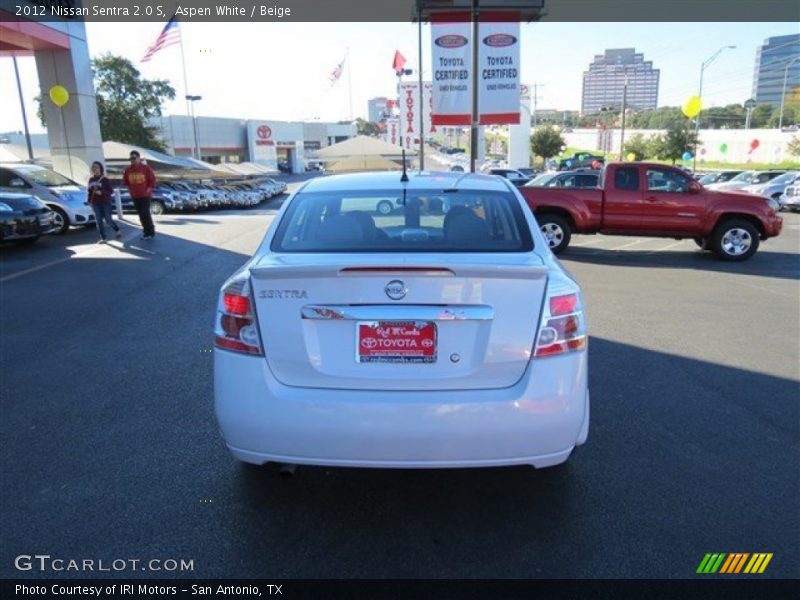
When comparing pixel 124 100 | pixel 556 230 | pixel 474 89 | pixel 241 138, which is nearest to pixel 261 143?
pixel 241 138

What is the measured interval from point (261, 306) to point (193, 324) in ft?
13.4

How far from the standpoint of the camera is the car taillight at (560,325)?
2.66m

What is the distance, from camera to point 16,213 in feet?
37.6

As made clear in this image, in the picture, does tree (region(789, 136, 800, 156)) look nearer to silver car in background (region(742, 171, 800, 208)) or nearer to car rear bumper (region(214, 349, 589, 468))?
silver car in background (region(742, 171, 800, 208))

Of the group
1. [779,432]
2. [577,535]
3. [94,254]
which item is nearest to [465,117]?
[94,254]

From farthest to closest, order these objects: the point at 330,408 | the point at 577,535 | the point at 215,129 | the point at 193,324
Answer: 1. the point at 215,129
2. the point at 193,324
3. the point at 577,535
4. the point at 330,408

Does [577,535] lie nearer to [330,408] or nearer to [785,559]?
[785,559]

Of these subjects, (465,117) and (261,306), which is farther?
(465,117)

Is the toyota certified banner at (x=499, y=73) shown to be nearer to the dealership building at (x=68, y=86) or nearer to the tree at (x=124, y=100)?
the dealership building at (x=68, y=86)

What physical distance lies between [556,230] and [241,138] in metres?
74.8

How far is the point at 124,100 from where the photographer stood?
58469 millimetres

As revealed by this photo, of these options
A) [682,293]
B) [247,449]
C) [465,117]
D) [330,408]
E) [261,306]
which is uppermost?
[465,117]

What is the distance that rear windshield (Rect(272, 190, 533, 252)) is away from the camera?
3168 mm

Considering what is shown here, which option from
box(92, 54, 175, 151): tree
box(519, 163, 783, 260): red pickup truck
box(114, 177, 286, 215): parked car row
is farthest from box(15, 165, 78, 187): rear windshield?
box(92, 54, 175, 151): tree
